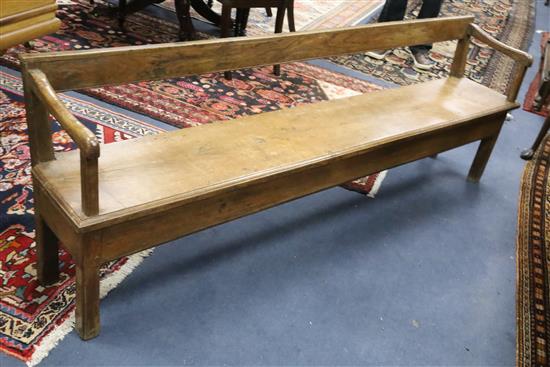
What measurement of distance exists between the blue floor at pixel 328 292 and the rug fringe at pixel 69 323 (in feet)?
0.09

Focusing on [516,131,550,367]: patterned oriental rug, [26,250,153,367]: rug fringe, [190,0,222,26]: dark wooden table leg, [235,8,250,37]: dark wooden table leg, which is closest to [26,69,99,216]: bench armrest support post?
[26,250,153,367]: rug fringe

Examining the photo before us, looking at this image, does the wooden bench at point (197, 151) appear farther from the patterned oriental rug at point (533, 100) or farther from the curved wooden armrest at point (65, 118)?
the patterned oriental rug at point (533, 100)

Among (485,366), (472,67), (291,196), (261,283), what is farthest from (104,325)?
(472,67)

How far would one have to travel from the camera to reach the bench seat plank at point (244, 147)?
5.94 feet

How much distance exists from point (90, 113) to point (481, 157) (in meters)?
2.26

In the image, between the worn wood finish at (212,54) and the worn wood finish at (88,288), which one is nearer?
the worn wood finish at (88,288)

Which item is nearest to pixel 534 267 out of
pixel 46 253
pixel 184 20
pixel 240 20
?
pixel 46 253

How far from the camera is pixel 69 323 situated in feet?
6.40

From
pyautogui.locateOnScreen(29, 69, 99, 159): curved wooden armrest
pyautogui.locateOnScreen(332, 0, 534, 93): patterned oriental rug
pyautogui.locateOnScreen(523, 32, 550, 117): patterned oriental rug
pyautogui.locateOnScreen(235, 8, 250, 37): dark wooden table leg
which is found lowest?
pyautogui.locateOnScreen(523, 32, 550, 117): patterned oriental rug

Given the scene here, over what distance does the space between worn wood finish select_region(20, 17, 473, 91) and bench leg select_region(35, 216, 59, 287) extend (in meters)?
0.51

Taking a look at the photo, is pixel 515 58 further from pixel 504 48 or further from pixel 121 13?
pixel 121 13

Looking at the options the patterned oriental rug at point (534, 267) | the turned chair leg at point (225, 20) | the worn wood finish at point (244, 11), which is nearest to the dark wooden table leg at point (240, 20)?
the worn wood finish at point (244, 11)

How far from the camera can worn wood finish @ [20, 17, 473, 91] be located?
1.81 m

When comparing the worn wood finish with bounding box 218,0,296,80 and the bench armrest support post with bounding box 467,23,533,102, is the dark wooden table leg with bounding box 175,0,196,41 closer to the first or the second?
the worn wood finish with bounding box 218,0,296,80
